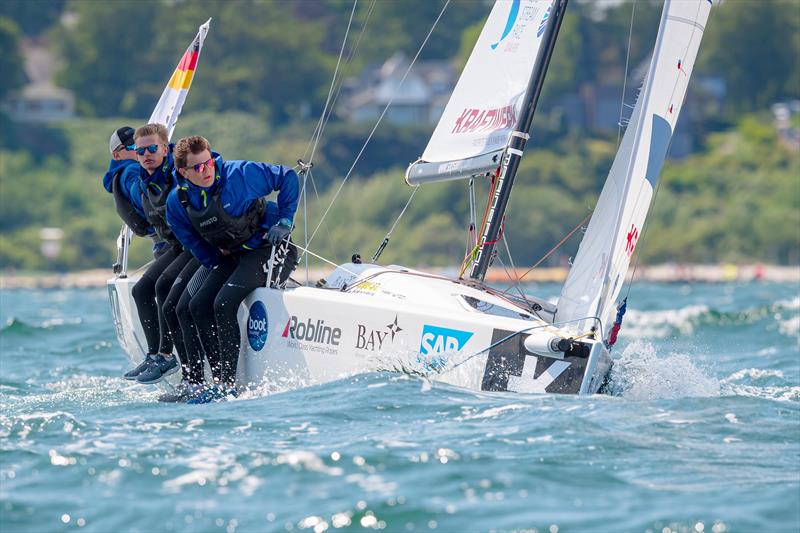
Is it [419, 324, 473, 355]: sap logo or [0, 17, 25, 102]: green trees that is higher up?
[0, 17, 25, 102]: green trees

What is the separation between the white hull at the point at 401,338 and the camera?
19.1 feet

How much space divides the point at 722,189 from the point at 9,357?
42.9m

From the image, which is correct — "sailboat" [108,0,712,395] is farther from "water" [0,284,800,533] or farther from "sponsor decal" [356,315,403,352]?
"water" [0,284,800,533]

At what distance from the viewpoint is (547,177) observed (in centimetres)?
4925

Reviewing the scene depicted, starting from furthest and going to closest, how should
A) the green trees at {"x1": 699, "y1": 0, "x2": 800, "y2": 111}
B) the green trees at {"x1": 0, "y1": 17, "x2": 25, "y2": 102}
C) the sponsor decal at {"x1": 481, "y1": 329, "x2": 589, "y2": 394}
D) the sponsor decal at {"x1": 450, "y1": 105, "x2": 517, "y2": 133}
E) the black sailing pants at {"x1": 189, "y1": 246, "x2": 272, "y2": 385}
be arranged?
the green trees at {"x1": 699, "y1": 0, "x2": 800, "y2": 111}
the green trees at {"x1": 0, "y1": 17, "x2": 25, "y2": 102}
the sponsor decal at {"x1": 450, "y1": 105, "x2": 517, "y2": 133}
the black sailing pants at {"x1": 189, "y1": 246, "x2": 272, "y2": 385}
the sponsor decal at {"x1": 481, "y1": 329, "x2": 589, "y2": 394}

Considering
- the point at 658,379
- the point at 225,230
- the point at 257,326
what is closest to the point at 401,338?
the point at 257,326

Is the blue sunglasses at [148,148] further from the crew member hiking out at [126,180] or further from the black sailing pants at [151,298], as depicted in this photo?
the black sailing pants at [151,298]

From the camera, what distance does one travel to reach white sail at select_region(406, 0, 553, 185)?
7160mm

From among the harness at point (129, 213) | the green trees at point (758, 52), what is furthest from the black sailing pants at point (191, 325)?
the green trees at point (758, 52)

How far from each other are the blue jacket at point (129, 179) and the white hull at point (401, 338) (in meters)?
0.74

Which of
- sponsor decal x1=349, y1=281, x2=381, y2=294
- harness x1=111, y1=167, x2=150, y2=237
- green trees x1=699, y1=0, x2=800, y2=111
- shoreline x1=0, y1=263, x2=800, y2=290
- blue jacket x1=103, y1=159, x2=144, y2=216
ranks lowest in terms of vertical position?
shoreline x1=0, y1=263, x2=800, y2=290

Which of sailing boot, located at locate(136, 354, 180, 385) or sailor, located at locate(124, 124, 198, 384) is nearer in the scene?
sailor, located at locate(124, 124, 198, 384)

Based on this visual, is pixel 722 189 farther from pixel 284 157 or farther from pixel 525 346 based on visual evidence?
pixel 525 346

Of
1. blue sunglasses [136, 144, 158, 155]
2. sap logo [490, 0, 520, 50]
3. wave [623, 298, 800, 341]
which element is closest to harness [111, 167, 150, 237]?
blue sunglasses [136, 144, 158, 155]
